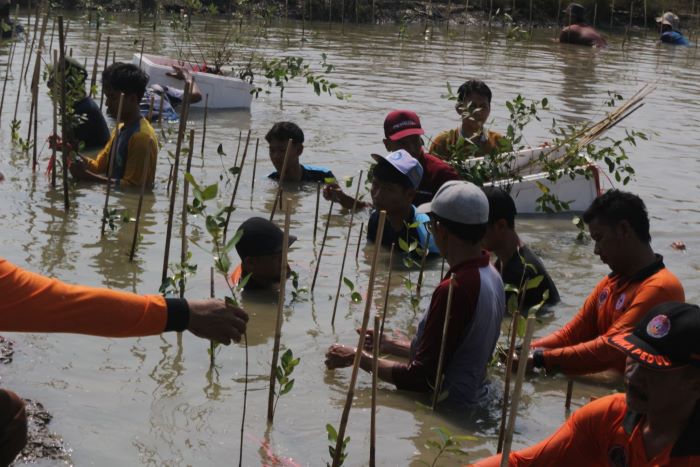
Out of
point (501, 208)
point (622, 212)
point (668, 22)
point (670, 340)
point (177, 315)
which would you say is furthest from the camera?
point (668, 22)

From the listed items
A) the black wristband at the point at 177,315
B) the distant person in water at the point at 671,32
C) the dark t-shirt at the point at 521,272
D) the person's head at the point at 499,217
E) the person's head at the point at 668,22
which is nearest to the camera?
the black wristband at the point at 177,315

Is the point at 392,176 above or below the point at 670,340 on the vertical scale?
above

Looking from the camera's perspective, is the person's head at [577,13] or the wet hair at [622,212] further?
the person's head at [577,13]

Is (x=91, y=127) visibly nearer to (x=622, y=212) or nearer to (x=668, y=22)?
(x=622, y=212)

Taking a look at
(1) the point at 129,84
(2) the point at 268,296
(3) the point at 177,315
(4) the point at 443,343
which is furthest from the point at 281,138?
(3) the point at 177,315

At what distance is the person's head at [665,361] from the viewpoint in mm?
3451

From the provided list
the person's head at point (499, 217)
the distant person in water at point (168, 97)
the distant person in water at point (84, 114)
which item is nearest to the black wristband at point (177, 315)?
the person's head at point (499, 217)

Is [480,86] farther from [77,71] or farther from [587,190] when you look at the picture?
Answer: [77,71]

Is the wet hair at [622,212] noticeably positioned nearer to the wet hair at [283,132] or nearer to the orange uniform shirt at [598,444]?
the orange uniform shirt at [598,444]

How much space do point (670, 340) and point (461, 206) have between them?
6.23ft

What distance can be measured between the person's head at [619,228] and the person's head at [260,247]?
1910 millimetres

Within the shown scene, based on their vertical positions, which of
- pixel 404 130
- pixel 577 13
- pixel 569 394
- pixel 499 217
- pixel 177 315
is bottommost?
pixel 569 394

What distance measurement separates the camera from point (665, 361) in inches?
137

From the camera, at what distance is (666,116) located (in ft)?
51.2
